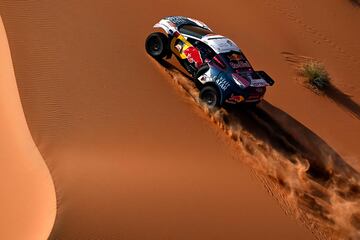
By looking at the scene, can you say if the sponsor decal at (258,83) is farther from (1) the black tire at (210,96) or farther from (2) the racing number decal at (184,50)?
(2) the racing number decal at (184,50)

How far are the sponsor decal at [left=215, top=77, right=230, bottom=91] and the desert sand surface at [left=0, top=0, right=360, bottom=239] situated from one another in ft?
1.95

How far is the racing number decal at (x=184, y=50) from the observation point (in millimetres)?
11969

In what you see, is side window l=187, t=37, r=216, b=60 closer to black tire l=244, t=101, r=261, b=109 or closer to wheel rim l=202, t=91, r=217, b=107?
wheel rim l=202, t=91, r=217, b=107

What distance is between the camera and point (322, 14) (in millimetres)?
16344

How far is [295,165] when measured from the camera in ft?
35.5

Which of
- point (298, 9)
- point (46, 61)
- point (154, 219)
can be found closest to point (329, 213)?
point (154, 219)

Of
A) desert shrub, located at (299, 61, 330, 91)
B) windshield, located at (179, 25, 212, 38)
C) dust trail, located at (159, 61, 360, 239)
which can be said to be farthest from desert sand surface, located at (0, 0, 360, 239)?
windshield, located at (179, 25, 212, 38)

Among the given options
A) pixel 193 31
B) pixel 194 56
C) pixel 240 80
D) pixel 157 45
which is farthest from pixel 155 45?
pixel 240 80

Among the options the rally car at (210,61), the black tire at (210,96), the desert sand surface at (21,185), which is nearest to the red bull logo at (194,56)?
the rally car at (210,61)

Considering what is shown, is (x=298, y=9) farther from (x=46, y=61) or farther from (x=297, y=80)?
(x=46, y=61)

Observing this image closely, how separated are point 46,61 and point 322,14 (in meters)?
8.58

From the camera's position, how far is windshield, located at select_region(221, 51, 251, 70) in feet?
38.0

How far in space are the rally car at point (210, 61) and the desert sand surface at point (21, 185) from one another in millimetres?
3734

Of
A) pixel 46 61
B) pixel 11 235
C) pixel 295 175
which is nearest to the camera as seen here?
pixel 11 235
